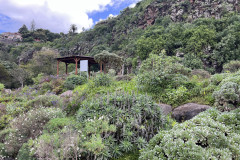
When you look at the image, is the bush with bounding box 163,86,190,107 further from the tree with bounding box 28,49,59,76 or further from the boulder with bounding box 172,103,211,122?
the tree with bounding box 28,49,59,76

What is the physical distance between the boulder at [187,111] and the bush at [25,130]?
3.82m

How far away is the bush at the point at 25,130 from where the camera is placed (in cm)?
393

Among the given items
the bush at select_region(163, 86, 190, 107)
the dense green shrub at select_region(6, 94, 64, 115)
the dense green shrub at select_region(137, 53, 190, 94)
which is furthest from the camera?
the dense green shrub at select_region(137, 53, 190, 94)

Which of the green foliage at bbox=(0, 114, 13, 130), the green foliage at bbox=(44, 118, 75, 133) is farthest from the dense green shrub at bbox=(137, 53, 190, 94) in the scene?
the green foliage at bbox=(0, 114, 13, 130)

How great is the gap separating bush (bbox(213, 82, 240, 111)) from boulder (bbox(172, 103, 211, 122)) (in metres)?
0.47

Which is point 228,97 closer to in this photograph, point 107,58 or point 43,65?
point 107,58

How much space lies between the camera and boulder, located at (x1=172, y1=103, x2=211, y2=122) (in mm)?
4747

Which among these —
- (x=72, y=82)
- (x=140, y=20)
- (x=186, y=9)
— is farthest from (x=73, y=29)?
(x=72, y=82)

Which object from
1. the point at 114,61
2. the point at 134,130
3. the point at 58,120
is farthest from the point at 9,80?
the point at 134,130

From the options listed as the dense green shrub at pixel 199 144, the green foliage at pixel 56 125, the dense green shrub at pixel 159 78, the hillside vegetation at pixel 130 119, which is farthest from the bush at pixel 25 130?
the dense green shrub at pixel 159 78

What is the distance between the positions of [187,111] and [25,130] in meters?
4.71

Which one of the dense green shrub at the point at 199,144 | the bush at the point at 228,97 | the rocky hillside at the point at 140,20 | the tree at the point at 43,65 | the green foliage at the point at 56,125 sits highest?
the rocky hillside at the point at 140,20

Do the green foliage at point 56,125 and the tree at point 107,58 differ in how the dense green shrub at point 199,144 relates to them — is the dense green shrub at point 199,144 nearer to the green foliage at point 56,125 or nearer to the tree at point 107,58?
the green foliage at point 56,125

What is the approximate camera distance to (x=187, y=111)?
16.0 ft
